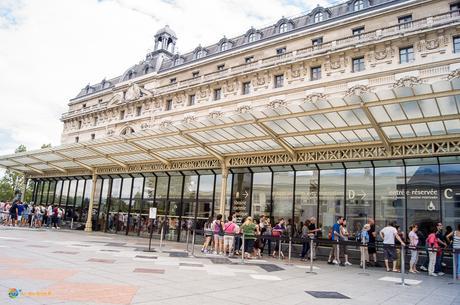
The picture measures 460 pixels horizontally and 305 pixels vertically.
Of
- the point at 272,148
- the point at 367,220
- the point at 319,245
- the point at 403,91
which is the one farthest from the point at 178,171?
the point at 403,91

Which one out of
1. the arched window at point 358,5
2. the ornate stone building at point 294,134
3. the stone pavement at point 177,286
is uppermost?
the arched window at point 358,5

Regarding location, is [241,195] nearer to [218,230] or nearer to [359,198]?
[218,230]

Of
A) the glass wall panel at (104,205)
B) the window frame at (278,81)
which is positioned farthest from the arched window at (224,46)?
the glass wall panel at (104,205)

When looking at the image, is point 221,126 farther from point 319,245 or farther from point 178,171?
point 178,171

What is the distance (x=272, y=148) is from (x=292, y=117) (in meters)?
4.04

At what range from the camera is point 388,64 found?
21906 millimetres

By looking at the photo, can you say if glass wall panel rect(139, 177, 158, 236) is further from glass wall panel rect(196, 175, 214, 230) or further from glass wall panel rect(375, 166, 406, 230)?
glass wall panel rect(375, 166, 406, 230)

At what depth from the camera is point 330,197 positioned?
16047 millimetres

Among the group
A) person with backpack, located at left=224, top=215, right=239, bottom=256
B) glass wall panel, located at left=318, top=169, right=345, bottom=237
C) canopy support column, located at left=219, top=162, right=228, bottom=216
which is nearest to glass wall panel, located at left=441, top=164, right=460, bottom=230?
glass wall panel, located at left=318, top=169, right=345, bottom=237

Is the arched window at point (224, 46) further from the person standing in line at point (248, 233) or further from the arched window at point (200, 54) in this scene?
the person standing in line at point (248, 233)

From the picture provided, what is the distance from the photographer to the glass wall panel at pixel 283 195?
17188 mm

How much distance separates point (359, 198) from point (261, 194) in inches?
198

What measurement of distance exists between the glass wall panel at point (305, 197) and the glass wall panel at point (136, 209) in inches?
467

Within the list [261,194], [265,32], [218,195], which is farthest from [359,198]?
[265,32]
